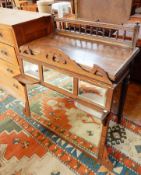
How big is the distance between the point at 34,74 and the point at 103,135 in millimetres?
656

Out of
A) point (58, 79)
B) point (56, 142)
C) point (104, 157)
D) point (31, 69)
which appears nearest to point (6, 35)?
point (31, 69)

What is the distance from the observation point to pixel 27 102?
1.58 meters

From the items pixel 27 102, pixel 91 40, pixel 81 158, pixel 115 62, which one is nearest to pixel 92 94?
pixel 115 62

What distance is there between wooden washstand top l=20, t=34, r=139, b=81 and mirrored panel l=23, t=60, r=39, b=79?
0.13m

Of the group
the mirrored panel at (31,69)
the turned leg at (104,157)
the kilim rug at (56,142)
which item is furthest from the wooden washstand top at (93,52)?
the kilim rug at (56,142)

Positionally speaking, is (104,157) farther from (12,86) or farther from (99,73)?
(12,86)

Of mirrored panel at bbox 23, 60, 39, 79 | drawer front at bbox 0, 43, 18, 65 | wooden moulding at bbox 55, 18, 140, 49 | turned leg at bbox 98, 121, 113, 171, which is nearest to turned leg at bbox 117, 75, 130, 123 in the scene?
wooden moulding at bbox 55, 18, 140, 49

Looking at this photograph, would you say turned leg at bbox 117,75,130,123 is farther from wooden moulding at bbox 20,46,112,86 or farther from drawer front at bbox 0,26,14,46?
drawer front at bbox 0,26,14,46

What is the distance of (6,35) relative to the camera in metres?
1.32

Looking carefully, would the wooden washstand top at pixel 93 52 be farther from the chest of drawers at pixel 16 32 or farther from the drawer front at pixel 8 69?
the drawer front at pixel 8 69

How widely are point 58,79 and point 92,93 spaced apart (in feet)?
0.85

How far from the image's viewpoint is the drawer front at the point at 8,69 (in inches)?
59.9

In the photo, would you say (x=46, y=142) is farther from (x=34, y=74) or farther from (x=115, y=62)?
(x=115, y=62)

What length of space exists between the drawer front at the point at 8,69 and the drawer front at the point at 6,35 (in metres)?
0.23
